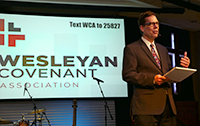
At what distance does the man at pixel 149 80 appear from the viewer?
2135mm

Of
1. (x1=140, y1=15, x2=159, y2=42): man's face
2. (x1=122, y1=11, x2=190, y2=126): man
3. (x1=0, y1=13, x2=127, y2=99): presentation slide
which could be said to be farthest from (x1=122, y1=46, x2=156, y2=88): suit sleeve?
(x1=0, y1=13, x2=127, y2=99): presentation slide

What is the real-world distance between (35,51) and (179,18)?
12.9 ft

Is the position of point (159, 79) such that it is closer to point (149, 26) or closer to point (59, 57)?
point (149, 26)

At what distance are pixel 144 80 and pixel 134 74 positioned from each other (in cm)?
10

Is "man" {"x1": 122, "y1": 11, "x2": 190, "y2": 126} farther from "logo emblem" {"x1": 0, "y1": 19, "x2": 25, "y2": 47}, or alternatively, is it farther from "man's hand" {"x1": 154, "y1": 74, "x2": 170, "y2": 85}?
"logo emblem" {"x1": 0, "y1": 19, "x2": 25, "y2": 47}

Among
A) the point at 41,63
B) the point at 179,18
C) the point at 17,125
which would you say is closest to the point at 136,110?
the point at 17,125

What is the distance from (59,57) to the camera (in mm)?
A: 5652

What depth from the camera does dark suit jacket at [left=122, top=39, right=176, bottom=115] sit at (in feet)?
7.05

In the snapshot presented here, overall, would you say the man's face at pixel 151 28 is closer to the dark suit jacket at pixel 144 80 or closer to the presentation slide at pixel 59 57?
the dark suit jacket at pixel 144 80

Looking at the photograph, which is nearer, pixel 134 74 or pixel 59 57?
pixel 134 74

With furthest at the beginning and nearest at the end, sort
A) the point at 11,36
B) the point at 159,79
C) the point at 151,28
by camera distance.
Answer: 1. the point at 11,36
2. the point at 151,28
3. the point at 159,79

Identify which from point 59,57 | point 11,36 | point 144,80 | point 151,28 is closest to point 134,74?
point 144,80

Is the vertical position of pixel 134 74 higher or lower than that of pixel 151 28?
lower

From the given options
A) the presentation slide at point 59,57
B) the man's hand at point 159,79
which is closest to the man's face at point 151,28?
the man's hand at point 159,79
